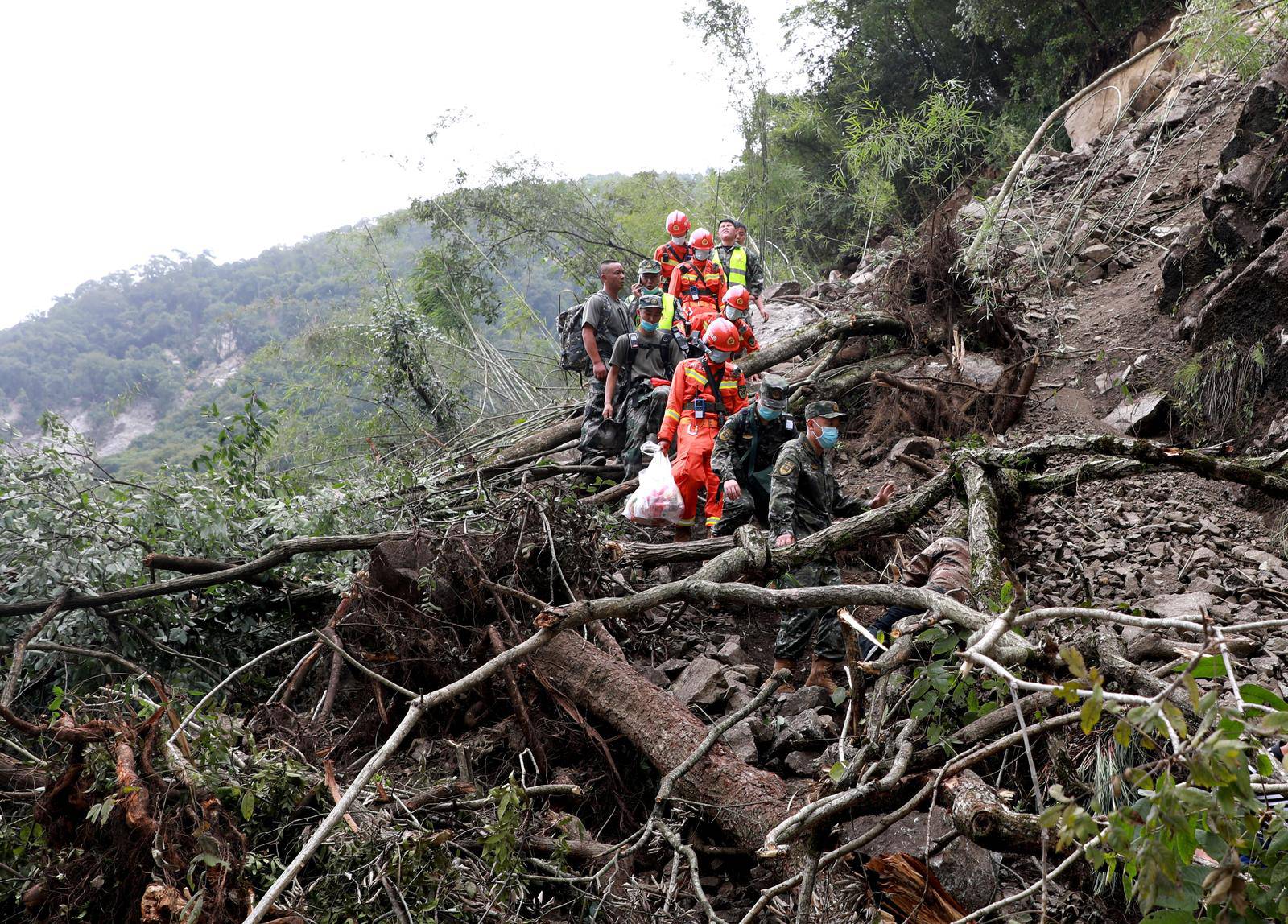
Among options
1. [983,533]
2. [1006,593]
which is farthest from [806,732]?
[1006,593]

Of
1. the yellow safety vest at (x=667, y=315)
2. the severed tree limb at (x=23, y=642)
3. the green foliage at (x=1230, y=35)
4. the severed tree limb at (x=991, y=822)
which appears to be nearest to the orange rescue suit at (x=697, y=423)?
the yellow safety vest at (x=667, y=315)

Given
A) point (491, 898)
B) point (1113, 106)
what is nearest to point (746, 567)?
point (491, 898)

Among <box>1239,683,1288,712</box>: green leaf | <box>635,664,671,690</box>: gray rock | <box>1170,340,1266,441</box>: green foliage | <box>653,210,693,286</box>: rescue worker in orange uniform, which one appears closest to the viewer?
<box>1239,683,1288,712</box>: green leaf

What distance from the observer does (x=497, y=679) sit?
3738 mm

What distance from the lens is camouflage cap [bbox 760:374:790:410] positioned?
5.37 metres

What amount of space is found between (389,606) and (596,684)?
1.12 meters

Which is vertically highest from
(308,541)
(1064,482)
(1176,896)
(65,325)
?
(65,325)

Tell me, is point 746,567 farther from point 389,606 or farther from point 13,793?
point 13,793

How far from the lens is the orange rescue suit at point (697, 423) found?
19.2 ft

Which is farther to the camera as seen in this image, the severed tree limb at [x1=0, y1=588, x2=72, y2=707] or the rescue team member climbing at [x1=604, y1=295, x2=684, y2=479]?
the rescue team member climbing at [x1=604, y1=295, x2=684, y2=479]

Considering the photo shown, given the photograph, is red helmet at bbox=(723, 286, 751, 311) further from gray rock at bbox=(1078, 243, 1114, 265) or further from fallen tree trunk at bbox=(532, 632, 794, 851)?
gray rock at bbox=(1078, 243, 1114, 265)

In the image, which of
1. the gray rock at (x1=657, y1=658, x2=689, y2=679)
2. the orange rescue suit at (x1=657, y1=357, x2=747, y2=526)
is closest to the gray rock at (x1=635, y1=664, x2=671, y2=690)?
the gray rock at (x1=657, y1=658, x2=689, y2=679)

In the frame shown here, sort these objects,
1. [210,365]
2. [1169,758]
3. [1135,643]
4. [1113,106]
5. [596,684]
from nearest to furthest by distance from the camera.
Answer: [1169,758] → [1135,643] → [596,684] → [1113,106] → [210,365]

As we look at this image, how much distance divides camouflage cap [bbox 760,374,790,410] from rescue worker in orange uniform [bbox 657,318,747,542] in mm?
495
